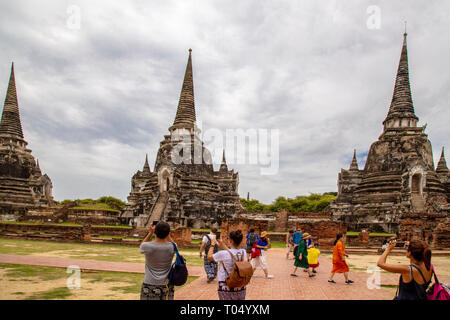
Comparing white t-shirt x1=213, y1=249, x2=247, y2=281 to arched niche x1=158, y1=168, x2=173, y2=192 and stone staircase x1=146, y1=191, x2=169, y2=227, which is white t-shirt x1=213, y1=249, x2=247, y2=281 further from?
arched niche x1=158, y1=168, x2=173, y2=192

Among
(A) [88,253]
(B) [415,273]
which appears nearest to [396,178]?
(A) [88,253]

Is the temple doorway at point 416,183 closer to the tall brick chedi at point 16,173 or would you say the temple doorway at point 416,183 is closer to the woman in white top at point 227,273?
the woman in white top at point 227,273

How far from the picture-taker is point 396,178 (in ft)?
93.7

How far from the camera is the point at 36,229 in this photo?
24.5 m

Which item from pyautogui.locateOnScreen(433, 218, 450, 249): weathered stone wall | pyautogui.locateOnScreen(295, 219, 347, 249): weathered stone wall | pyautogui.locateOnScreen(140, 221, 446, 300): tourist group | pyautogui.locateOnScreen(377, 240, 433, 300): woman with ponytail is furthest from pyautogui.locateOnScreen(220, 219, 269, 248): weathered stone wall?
pyautogui.locateOnScreen(377, 240, 433, 300): woman with ponytail

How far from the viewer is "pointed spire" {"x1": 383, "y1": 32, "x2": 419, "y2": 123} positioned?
32.5m

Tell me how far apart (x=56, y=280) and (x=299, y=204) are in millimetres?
49031

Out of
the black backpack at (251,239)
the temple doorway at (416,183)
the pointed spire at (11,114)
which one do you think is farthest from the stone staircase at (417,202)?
the pointed spire at (11,114)

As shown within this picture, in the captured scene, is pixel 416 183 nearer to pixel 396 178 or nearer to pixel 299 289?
pixel 396 178
